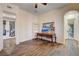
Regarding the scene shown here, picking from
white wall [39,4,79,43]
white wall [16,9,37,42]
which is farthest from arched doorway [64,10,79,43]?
white wall [16,9,37,42]

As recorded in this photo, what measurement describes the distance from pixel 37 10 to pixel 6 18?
48.0 inches

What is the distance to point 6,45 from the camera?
398 cm

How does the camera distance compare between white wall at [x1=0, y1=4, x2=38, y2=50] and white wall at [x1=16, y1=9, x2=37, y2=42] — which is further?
white wall at [x1=16, y1=9, x2=37, y2=42]

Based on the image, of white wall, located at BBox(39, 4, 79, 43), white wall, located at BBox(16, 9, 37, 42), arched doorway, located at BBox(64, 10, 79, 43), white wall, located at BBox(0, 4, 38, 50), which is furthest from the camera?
white wall, located at BBox(16, 9, 37, 42)

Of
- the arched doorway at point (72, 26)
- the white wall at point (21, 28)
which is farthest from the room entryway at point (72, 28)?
the white wall at point (21, 28)

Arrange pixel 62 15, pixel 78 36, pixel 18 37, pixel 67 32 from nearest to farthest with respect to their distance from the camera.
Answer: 1. pixel 78 36
2. pixel 67 32
3. pixel 62 15
4. pixel 18 37

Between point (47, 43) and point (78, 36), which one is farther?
point (47, 43)

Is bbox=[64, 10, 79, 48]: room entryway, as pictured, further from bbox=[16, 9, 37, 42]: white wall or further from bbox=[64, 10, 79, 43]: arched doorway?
bbox=[16, 9, 37, 42]: white wall

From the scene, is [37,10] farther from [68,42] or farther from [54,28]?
[68,42]

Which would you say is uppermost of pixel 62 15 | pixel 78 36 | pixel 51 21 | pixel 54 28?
pixel 62 15

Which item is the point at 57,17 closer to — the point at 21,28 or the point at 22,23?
the point at 22,23

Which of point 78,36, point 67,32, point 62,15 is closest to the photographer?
point 78,36

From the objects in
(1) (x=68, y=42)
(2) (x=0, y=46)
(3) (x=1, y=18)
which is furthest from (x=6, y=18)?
(1) (x=68, y=42)

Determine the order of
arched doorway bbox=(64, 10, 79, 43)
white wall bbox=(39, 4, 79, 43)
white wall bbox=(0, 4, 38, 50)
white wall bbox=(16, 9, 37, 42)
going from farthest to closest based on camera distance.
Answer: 1. white wall bbox=(16, 9, 37, 42)
2. white wall bbox=(0, 4, 38, 50)
3. arched doorway bbox=(64, 10, 79, 43)
4. white wall bbox=(39, 4, 79, 43)
